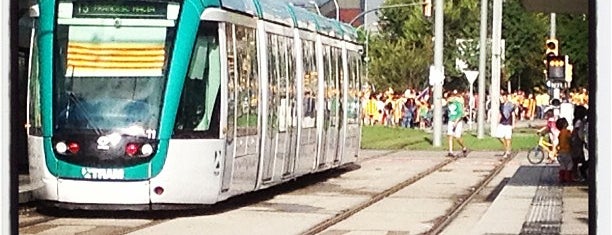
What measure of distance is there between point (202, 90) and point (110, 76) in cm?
91

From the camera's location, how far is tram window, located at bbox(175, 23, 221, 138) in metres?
13.3

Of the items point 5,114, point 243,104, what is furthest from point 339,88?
point 5,114

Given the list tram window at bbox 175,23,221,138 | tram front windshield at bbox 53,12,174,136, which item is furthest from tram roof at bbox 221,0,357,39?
tram front windshield at bbox 53,12,174,136

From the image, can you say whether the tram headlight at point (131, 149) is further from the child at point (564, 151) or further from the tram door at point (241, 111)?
the child at point (564, 151)

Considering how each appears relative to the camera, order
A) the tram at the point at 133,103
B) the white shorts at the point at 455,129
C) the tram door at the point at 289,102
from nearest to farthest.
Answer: the tram at the point at 133,103 < the tram door at the point at 289,102 < the white shorts at the point at 455,129

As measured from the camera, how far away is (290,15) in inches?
667

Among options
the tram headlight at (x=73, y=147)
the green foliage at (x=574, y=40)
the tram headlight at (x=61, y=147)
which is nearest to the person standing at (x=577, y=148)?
the green foliage at (x=574, y=40)

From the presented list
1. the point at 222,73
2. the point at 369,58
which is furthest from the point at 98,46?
the point at 369,58

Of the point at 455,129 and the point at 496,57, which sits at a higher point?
the point at 496,57

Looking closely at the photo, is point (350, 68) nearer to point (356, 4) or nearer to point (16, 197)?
point (356, 4)

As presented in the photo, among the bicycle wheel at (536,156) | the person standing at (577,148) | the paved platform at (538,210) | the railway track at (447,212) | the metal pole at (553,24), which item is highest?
the metal pole at (553,24)

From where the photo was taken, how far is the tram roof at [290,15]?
14.7 metres

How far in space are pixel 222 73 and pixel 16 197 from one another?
24.5 feet

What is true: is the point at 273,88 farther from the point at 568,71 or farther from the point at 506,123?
the point at 568,71
